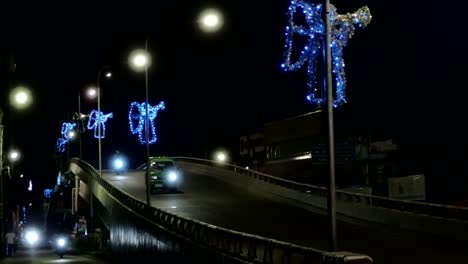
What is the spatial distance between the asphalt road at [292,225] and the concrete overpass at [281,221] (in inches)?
1.3

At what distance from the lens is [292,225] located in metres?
32.7

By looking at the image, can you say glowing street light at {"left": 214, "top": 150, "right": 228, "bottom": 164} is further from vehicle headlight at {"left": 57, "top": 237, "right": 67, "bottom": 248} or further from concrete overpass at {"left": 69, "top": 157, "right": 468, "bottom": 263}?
vehicle headlight at {"left": 57, "top": 237, "right": 67, "bottom": 248}

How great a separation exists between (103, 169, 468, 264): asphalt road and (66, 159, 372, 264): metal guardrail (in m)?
3.28

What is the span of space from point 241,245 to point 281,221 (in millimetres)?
14653

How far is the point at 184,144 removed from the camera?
122 m

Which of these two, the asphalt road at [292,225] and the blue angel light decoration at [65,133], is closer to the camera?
the asphalt road at [292,225]

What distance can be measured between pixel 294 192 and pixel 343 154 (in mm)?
25826

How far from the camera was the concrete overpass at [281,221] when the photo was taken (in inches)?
830

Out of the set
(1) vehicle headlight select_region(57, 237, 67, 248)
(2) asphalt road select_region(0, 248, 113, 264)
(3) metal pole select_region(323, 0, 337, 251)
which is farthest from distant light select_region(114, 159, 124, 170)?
(3) metal pole select_region(323, 0, 337, 251)

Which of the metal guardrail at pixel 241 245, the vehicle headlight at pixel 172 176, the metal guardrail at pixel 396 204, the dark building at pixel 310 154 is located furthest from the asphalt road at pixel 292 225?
the dark building at pixel 310 154

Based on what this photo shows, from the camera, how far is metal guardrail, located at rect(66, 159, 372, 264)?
536 inches

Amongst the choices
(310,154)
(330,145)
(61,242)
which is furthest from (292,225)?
(310,154)

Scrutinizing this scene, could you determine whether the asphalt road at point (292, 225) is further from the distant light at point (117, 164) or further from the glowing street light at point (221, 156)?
the glowing street light at point (221, 156)

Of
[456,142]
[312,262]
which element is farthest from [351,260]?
[456,142]
